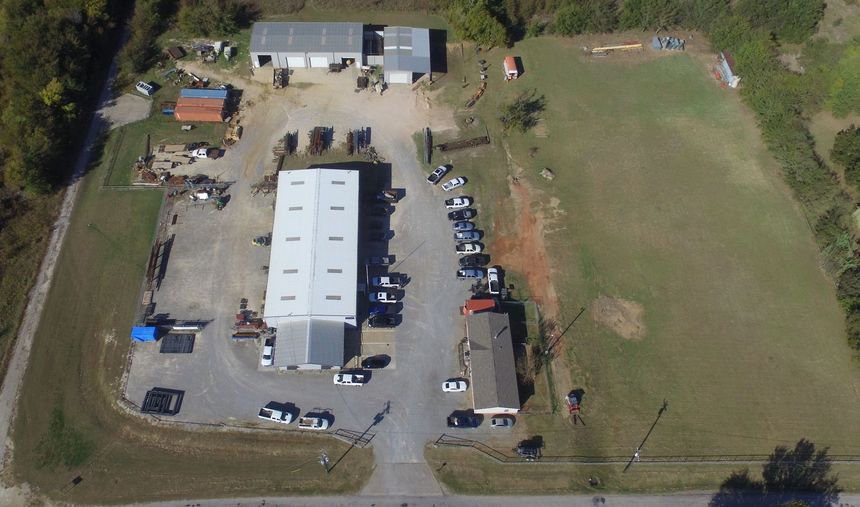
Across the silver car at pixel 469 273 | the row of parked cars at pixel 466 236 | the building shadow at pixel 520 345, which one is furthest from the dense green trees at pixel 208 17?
the building shadow at pixel 520 345

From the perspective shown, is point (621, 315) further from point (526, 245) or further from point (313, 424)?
point (313, 424)

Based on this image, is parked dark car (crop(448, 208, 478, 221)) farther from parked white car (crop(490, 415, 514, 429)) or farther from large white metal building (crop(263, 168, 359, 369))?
parked white car (crop(490, 415, 514, 429))

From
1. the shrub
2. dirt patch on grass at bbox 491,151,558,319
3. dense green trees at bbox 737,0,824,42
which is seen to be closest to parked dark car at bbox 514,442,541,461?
dirt patch on grass at bbox 491,151,558,319

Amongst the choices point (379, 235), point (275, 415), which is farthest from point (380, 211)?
point (275, 415)

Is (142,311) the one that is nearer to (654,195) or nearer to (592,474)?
(592,474)

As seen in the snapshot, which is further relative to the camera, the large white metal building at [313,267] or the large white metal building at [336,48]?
the large white metal building at [336,48]

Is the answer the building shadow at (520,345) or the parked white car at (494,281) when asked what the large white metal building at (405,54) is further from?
the building shadow at (520,345)
